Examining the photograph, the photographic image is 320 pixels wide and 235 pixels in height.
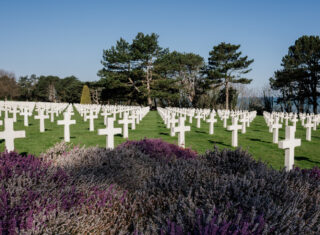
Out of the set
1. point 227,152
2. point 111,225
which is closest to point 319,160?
point 227,152

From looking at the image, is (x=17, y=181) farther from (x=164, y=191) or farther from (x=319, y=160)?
(x=319, y=160)

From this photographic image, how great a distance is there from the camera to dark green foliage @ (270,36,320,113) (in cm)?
3425

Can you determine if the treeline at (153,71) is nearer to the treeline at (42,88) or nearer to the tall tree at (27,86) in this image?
the treeline at (42,88)

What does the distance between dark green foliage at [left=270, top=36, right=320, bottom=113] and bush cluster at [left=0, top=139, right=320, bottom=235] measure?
1394 inches

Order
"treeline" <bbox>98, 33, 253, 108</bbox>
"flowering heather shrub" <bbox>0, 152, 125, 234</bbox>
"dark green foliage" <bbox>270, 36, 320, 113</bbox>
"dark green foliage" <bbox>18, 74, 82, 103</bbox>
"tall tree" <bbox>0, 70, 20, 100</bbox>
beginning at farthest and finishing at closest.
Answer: "dark green foliage" <bbox>18, 74, 82, 103</bbox> < "tall tree" <bbox>0, 70, 20, 100</bbox> < "treeline" <bbox>98, 33, 253, 108</bbox> < "dark green foliage" <bbox>270, 36, 320, 113</bbox> < "flowering heather shrub" <bbox>0, 152, 125, 234</bbox>

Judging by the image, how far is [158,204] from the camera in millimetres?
2674

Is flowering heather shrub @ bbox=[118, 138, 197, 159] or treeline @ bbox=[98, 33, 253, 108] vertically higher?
treeline @ bbox=[98, 33, 253, 108]

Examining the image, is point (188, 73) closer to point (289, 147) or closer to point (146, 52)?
point (146, 52)

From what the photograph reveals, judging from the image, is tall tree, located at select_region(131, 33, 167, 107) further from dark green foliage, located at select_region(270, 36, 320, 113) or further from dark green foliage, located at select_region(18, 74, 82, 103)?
dark green foliage, located at select_region(18, 74, 82, 103)

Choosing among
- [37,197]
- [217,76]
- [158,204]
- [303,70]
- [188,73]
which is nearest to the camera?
[37,197]

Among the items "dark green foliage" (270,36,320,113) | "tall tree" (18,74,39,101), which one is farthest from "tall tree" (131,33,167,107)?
"tall tree" (18,74,39,101)

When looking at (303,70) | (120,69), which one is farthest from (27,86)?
(303,70)

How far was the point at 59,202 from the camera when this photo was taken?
2352 millimetres

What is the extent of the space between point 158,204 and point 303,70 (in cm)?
3761
